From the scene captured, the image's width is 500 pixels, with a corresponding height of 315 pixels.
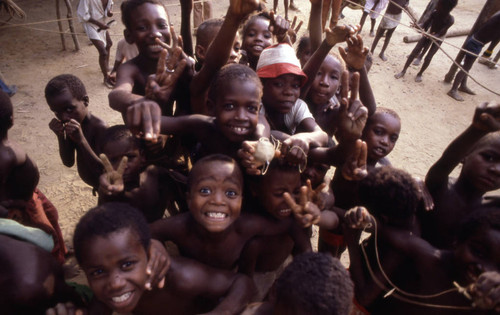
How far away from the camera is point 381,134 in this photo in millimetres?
2314

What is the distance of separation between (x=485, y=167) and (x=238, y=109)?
1524mm

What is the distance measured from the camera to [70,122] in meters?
2.12

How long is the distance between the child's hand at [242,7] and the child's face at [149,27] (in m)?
0.68

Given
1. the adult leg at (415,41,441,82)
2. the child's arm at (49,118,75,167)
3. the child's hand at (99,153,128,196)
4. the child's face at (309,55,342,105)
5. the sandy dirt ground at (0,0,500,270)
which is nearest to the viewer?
the child's hand at (99,153,128,196)

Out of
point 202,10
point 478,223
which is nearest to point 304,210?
point 478,223

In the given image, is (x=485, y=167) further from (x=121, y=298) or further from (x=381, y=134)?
(x=121, y=298)

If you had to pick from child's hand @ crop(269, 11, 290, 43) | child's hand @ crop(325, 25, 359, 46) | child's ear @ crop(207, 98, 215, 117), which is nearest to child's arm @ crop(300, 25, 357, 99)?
child's hand @ crop(325, 25, 359, 46)

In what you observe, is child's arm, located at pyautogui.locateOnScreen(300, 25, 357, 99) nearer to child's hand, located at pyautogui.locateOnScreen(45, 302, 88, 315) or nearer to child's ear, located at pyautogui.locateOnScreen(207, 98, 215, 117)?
child's ear, located at pyautogui.locateOnScreen(207, 98, 215, 117)

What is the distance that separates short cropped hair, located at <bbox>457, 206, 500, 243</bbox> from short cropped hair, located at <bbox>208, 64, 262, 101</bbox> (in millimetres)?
1302

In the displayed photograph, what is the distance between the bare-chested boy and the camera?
2.16m

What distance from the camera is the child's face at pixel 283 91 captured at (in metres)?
2.36

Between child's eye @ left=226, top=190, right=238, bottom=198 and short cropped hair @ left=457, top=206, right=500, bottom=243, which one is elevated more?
short cropped hair @ left=457, top=206, right=500, bottom=243

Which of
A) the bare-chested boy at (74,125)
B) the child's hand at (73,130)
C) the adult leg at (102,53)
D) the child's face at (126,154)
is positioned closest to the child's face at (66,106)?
the bare-chested boy at (74,125)

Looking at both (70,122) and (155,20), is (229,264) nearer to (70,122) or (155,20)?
(70,122)
